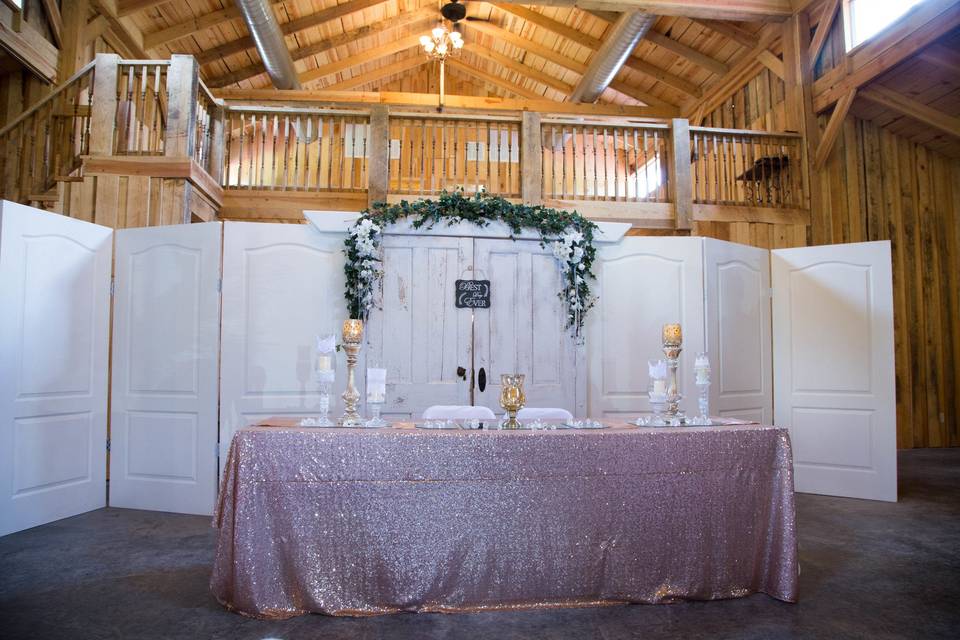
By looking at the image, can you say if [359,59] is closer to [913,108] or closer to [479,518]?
[913,108]

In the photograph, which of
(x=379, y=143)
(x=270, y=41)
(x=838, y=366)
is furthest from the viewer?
(x=270, y=41)

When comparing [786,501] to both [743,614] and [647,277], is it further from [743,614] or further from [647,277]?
[647,277]

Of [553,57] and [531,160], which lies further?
[553,57]

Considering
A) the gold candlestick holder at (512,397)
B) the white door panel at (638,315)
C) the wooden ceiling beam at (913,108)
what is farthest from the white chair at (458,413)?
the wooden ceiling beam at (913,108)

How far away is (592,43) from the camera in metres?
9.61

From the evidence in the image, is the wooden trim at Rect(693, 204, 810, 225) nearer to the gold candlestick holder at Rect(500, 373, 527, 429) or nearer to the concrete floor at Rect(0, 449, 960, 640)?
the concrete floor at Rect(0, 449, 960, 640)

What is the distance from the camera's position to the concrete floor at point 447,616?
8.30 feet

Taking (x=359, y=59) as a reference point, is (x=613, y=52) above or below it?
below

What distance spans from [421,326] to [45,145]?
181 inches

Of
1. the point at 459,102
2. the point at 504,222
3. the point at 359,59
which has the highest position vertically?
the point at 359,59

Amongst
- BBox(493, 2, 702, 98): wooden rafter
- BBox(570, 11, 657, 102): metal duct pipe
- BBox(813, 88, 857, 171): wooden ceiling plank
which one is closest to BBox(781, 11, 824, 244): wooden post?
BBox(813, 88, 857, 171): wooden ceiling plank

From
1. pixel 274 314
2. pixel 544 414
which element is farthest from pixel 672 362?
pixel 274 314

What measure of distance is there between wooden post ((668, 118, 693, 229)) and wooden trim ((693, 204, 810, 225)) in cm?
20

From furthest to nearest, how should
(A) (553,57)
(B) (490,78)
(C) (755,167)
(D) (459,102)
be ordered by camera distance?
(B) (490,78), (D) (459,102), (A) (553,57), (C) (755,167)
